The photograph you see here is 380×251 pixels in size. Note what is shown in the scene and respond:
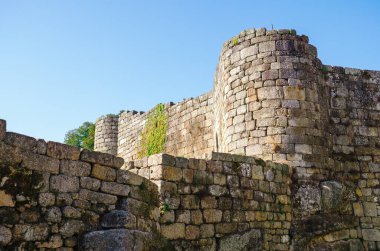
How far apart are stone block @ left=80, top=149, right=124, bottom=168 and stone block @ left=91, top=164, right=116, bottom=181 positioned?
5 centimetres

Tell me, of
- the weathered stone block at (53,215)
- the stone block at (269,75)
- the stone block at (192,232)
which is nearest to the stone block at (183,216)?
the stone block at (192,232)

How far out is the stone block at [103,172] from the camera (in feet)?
17.1

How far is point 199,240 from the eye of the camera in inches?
267

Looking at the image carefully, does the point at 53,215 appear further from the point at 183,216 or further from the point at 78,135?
the point at 78,135

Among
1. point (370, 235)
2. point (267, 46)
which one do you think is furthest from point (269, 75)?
point (370, 235)

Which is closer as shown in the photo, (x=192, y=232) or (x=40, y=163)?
(x=40, y=163)

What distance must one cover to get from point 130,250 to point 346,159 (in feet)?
21.1

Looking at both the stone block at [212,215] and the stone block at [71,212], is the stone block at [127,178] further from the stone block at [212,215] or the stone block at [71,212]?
Result: the stone block at [212,215]

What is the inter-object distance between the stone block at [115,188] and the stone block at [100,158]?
239 millimetres

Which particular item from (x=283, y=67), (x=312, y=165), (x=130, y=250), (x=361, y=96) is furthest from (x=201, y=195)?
(x=361, y=96)

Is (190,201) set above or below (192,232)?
above

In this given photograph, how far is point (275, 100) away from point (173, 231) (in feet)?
12.9

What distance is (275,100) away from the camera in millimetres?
9078

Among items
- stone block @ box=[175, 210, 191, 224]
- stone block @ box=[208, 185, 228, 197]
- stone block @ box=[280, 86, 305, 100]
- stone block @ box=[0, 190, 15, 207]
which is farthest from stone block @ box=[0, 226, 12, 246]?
stone block @ box=[280, 86, 305, 100]
